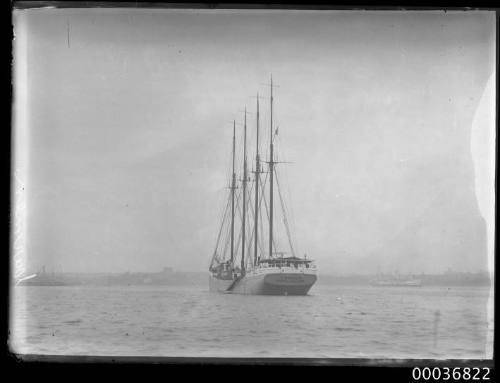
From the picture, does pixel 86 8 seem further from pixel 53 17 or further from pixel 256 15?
pixel 256 15

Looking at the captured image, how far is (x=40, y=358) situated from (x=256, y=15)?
368cm

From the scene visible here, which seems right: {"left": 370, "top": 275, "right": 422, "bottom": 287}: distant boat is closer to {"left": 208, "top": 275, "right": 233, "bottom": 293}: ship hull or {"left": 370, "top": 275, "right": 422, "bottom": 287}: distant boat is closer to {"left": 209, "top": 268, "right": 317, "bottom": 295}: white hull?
{"left": 209, "top": 268, "right": 317, "bottom": 295}: white hull

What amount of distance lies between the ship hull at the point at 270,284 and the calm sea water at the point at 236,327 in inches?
60.4

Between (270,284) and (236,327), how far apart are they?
177 inches

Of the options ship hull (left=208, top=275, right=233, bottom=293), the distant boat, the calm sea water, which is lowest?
the calm sea water

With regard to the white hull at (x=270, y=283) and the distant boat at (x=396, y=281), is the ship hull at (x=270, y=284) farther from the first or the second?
the distant boat at (x=396, y=281)

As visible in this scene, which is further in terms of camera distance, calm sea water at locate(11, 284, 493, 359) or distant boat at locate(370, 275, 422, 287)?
distant boat at locate(370, 275, 422, 287)

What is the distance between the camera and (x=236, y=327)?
→ 8172mm

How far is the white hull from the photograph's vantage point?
9734 millimetres

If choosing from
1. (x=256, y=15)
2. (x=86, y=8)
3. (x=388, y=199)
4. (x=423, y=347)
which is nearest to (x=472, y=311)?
(x=423, y=347)

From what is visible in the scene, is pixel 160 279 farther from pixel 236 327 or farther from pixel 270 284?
pixel 270 284

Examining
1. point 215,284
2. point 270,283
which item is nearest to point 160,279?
point 215,284

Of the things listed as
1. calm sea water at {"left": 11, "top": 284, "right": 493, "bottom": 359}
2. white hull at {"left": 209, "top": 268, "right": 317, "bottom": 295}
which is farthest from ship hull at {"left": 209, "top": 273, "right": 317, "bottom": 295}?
calm sea water at {"left": 11, "top": 284, "right": 493, "bottom": 359}

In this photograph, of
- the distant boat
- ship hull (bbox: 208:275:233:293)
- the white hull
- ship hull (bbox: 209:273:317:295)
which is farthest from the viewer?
ship hull (bbox: 209:273:317:295)
